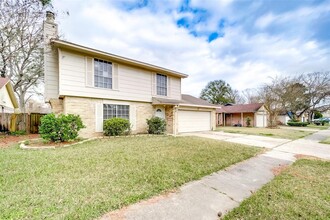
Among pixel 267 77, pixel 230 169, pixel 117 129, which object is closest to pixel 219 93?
pixel 267 77

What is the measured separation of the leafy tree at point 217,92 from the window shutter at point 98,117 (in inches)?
1249

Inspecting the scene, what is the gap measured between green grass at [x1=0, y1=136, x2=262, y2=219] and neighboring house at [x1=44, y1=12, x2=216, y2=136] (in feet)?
13.3

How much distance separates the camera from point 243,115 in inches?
933

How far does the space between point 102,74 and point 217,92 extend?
32.7 m

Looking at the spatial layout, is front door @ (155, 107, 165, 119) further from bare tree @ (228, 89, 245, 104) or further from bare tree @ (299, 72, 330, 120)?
bare tree @ (228, 89, 245, 104)

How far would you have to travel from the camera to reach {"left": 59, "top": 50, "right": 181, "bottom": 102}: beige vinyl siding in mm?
8312

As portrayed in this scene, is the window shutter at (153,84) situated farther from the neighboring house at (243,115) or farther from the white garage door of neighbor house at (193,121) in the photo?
the neighboring house at (243,115)

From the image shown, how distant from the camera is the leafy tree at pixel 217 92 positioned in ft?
122

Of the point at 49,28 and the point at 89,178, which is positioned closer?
the point at 89,178

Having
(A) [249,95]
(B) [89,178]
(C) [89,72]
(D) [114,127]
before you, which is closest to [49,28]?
(C) [89,72]

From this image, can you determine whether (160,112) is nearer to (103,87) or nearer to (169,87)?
(169,87)

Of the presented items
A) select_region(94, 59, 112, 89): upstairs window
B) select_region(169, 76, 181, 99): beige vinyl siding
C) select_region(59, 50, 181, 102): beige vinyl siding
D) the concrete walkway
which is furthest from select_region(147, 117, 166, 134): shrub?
the concrete walkway

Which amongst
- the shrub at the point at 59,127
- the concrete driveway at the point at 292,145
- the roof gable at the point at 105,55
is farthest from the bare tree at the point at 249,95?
the shrub at the point at 59,127

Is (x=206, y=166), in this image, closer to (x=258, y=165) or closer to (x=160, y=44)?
(x=258, y=165)
